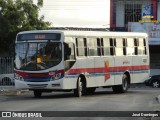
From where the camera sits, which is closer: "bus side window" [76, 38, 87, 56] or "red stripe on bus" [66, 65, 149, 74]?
"red stripe on bus" [66, 65, 149, 74]

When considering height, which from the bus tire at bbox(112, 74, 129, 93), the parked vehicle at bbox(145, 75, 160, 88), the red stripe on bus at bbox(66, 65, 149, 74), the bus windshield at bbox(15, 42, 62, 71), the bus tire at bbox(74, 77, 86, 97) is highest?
the bus windshield at bbox(15, 42, 62, 71)

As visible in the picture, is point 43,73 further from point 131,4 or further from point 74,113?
point 131,4

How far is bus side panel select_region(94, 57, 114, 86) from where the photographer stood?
25.9 metres

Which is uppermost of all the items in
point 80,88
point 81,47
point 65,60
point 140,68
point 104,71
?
point 81,47

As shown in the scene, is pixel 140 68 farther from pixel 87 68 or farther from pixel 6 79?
pixel 6 79

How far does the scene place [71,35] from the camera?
79.6 ft

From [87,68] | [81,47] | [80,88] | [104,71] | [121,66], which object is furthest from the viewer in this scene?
[121,66]

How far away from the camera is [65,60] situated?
77.2ft

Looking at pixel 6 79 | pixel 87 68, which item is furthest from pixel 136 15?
pixel 87 68

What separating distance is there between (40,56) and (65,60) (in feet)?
3.53

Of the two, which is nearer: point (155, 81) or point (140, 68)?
point (140, 68)

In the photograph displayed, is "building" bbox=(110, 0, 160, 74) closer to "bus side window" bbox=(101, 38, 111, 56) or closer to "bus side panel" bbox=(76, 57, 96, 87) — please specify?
"bus side window" bbox=(101, 38, 111, 56)

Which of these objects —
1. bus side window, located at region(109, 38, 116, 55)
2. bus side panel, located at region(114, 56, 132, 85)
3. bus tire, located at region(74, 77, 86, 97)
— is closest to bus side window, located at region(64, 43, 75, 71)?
bus tire, located at region(74, 77, 86, 97)

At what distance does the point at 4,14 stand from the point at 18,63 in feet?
68.9
